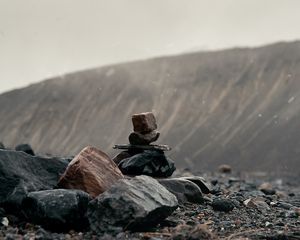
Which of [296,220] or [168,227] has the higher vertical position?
[168,227]

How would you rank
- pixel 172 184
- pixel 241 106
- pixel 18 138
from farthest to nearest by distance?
1. pixel 18 138
2. pixel 241 106
3. pixel 172 184

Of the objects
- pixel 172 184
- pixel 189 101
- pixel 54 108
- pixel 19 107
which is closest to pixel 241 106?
pixel 189 101

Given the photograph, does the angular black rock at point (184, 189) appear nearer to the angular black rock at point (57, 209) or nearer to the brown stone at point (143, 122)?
the brown stone at point (143, 122)

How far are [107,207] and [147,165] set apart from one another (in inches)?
159

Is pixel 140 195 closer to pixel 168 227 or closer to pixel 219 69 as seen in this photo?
pixel 168 227

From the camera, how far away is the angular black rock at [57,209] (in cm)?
927

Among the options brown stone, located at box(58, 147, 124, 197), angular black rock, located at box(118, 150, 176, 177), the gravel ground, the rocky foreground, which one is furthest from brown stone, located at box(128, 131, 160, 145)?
brown stone, located at box(58, 147, 124, 197)

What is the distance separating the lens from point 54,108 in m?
117

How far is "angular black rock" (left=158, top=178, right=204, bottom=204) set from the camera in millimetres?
12555

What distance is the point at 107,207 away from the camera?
9203 mm

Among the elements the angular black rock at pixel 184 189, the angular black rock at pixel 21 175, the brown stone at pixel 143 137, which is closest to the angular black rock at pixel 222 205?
the angular black rock at pixel 184 189

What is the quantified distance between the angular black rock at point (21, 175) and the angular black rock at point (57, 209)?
0.42 meters

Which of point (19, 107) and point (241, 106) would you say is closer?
point (241, 106)

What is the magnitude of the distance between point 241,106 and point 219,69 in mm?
14306
